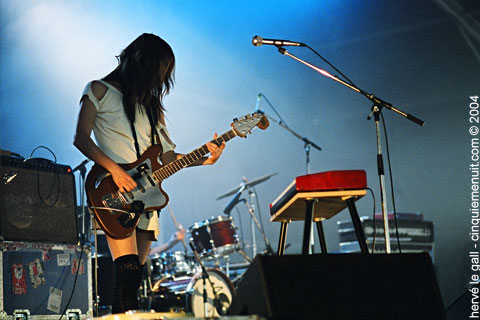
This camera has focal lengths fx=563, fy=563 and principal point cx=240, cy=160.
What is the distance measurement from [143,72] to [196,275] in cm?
272

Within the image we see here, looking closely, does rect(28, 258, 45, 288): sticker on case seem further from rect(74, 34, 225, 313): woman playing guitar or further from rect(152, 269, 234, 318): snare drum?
rect(152, 269, 234, 318): snare drum

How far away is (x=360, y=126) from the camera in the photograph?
6.95 meters

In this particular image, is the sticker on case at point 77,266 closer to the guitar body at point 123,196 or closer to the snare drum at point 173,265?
the guitar body at point 123,196

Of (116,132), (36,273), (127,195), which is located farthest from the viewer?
(36,273)

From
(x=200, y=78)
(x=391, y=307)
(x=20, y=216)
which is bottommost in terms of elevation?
(x=391, y=307)

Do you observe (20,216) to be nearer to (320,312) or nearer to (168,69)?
(168,69)

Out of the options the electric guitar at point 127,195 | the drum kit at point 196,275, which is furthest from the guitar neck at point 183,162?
the drum kit at point 196,275

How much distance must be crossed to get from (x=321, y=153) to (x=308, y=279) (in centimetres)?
519

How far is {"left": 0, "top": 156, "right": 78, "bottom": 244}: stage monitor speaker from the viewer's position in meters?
3.37

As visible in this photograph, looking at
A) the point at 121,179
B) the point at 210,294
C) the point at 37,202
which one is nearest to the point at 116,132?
the point at 121,179

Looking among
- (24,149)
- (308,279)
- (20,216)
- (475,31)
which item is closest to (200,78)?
(24,149)

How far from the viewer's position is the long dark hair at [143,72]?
2678mm

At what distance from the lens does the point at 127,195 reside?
2.54m

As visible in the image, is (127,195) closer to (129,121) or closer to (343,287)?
(129,121)
